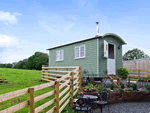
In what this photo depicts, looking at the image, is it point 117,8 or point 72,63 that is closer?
point 72,63

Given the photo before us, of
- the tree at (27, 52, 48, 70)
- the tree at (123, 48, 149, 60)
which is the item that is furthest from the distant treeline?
the tree at (123, 48, 149, 60)

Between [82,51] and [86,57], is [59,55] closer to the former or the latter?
[82,51]

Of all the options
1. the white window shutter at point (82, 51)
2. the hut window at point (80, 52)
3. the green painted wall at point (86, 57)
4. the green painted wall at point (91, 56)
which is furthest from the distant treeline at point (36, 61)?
the white window shutter at point (82, 51)

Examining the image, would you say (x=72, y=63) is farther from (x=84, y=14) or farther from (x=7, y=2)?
(x=7, y=2)

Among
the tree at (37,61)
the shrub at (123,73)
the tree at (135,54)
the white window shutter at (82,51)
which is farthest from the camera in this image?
the tree at (135,54)

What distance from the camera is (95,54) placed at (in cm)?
889

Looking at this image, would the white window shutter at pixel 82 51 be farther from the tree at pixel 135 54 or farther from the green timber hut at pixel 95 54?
the tree at pixel 135 54

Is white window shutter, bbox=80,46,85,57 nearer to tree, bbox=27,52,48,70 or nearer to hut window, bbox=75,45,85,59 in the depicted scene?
hut window, bbox=75,45,85,59

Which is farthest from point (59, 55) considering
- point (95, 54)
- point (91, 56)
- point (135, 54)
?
point (135, 54)

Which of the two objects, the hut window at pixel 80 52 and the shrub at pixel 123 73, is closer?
the hut window at pixel 80 52

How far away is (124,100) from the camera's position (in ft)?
19.7

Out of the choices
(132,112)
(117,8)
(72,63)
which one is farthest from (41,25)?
(132,112)

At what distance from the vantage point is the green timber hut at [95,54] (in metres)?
8.84

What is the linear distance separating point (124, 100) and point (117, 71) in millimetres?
4461
